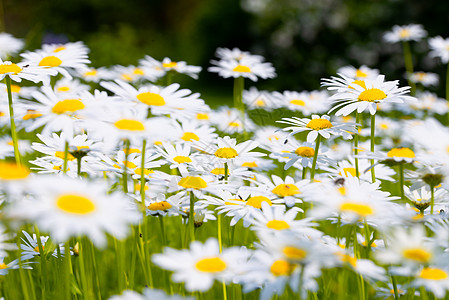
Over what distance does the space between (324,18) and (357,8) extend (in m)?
0.52

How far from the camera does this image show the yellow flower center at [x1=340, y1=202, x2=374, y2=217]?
3.08 ft

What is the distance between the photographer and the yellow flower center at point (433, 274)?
3.20ft

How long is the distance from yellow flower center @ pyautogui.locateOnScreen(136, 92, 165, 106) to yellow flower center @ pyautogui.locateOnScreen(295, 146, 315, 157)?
0.50 meters

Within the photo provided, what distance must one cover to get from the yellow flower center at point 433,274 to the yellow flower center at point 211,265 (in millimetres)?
405

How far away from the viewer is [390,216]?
99 cm

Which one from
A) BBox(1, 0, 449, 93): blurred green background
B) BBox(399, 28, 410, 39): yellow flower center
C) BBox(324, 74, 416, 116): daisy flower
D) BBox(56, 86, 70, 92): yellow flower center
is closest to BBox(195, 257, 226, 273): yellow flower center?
BBox(324, 74, 416, 116): daisy flower

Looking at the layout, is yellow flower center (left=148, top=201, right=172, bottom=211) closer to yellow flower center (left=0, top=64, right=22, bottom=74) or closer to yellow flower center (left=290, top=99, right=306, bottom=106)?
yellow flower center (left=0, top=64, right=22, bottom=74)

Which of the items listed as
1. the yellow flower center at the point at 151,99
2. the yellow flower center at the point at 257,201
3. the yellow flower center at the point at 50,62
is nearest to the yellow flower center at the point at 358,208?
the yellow flower center at the point at 257,201

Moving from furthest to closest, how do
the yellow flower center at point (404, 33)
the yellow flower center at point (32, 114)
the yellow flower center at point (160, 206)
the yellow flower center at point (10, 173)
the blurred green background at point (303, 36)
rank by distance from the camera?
1. the blurred green background at point (303, 36)
2. the yellow flower center at point (404, 33)
3. the yellow flower center at point (160, 206)
4. the yellow flower center at point (32, 114)
5. the yellow flower center at point (10, 173)

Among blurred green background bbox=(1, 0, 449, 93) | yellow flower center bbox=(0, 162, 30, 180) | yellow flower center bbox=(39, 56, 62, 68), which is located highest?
blurred green background bbox=(1, 0, 449, 93)

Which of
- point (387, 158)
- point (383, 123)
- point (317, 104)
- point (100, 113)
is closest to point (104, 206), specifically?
point (100, 113)

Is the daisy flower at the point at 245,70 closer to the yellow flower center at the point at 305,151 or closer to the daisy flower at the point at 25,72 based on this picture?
the yellow flower center at the point at 305,151

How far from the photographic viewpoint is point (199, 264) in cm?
88

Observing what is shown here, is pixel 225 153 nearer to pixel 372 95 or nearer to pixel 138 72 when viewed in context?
pixel 372 95
